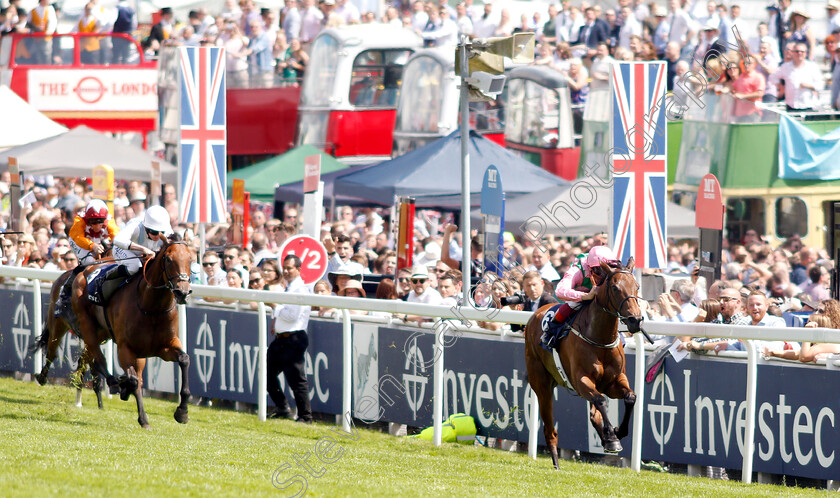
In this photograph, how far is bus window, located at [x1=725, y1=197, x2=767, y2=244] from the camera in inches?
632

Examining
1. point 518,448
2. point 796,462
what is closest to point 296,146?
point 518,448

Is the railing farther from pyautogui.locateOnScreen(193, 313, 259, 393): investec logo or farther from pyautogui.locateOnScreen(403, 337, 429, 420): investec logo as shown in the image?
pyautogui.locateOnScreen(193, 313, 259, 393): investec logo

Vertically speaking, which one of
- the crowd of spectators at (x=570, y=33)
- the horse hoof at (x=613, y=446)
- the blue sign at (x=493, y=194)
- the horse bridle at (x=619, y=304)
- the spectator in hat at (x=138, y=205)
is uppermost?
the crowd of spectators at (x=570, y=33)

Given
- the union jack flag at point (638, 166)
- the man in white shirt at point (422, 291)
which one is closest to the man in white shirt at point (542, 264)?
the man in white shirt at point (422, 291)

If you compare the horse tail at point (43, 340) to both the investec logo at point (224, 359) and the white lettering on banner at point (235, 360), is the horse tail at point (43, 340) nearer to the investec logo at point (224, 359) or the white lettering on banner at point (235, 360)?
the investec logo at point (224, 359)

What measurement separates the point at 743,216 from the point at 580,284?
7.55 m

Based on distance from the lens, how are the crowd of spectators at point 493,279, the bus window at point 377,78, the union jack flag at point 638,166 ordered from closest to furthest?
the union jack flag at point 638,166, the crowd of spectators at point 493,279, the bus window at point 377,78

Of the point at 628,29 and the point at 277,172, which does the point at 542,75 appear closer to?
the point at 628,29

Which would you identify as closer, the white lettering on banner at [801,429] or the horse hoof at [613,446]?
the horse hoof at [613,446]

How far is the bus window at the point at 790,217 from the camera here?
622 inches

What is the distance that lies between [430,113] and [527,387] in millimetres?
11261

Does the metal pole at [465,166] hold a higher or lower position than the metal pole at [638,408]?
higher

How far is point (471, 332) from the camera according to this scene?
1093cm

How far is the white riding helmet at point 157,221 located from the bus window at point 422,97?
10709mm
